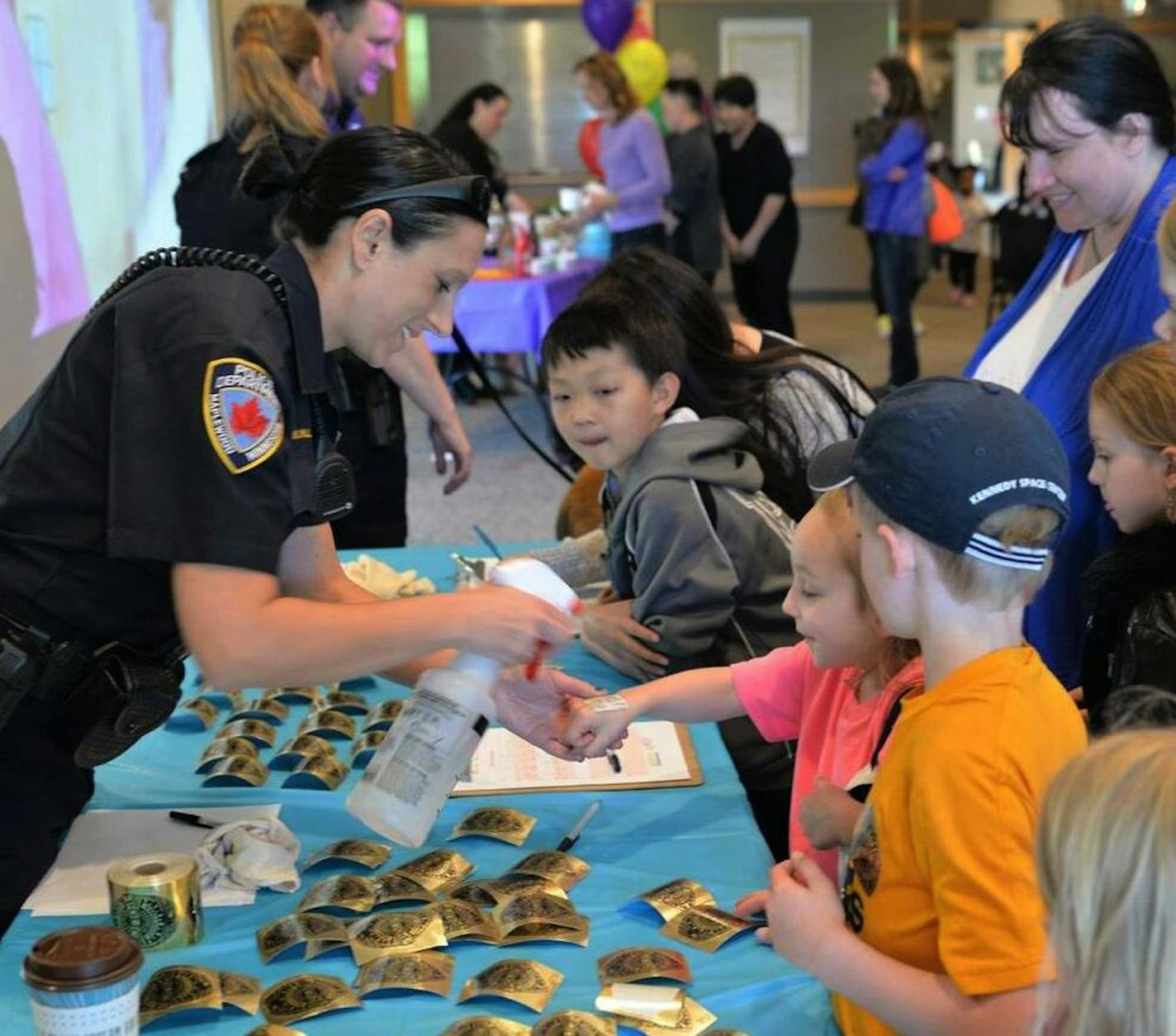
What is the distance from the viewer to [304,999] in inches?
52.4

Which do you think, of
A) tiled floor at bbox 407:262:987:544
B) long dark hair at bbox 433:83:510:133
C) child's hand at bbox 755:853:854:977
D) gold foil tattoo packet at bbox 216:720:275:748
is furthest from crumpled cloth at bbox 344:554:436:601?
long dark hair at bbox 433:83:510:133

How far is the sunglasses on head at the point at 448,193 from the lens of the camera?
159 centimetres

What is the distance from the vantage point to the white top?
249 centimetres

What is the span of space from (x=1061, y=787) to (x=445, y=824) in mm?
953

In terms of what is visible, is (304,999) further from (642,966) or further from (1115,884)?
(1115,884)

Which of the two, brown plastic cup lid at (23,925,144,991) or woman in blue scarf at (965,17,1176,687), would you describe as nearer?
brown plastic cup lid at (23,925,144,991)

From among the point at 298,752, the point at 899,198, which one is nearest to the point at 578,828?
the point at 298,752

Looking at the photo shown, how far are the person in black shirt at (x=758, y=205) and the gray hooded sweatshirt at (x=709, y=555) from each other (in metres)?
5.71

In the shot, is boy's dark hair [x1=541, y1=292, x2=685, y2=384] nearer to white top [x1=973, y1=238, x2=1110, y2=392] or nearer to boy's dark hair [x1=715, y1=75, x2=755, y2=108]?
white top [x1=973, y1=238, x2=1110, y2=392]

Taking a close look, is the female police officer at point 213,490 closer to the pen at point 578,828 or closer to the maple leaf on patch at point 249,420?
the maple leaf on patch at point 249,420

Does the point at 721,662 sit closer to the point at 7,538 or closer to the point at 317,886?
the point at 317,886

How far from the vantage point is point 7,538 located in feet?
4.99

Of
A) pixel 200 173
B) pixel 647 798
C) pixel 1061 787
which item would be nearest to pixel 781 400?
pixel 647 798

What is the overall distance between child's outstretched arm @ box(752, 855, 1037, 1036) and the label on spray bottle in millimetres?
314
